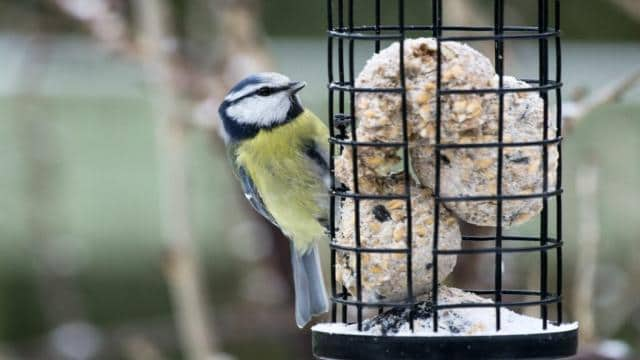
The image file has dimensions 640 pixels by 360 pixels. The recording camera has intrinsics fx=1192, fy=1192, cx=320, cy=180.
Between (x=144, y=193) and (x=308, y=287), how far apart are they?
168 inches

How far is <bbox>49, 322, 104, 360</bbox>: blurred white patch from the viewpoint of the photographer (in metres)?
5.71

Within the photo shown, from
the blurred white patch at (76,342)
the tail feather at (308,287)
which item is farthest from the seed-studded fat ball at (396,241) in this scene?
the blurred white patch at (76,342)

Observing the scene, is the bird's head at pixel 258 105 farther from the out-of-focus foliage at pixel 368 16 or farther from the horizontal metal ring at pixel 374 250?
the out-of-focus foliage at pixel 368 16

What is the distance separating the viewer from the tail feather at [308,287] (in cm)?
393

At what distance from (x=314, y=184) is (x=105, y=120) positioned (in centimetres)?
452

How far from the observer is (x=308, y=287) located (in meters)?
4.05

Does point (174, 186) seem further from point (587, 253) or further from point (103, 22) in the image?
point (587, 253)

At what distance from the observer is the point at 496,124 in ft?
9.52

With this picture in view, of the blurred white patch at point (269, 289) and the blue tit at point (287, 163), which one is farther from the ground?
the blue tit at point (287, 163)

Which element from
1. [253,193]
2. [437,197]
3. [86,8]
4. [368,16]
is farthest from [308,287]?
[368,16]

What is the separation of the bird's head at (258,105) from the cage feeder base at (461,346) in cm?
105

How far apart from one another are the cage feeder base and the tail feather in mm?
957

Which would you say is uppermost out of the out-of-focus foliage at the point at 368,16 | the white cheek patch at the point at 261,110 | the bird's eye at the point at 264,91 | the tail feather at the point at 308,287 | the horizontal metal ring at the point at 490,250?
the out-of-focus foliage at the point at 368,16

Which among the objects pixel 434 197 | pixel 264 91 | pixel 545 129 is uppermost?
pixel 264 91
